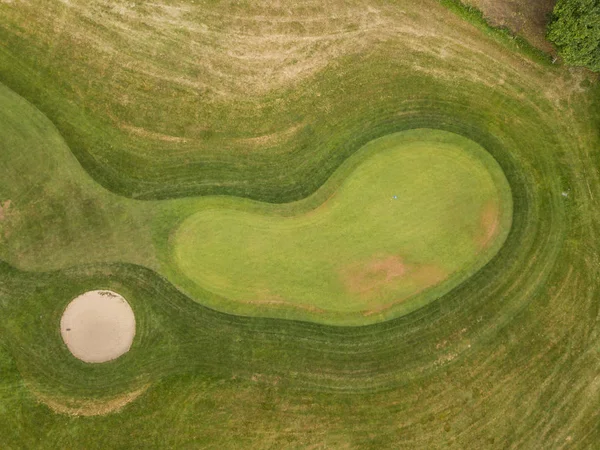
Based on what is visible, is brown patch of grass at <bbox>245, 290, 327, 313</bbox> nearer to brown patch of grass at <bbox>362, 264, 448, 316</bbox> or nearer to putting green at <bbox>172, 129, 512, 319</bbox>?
putting green at <bbox>172, 129, 512, 319</bbox>

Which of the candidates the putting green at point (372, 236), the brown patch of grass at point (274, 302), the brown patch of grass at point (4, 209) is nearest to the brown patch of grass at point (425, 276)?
the putting green at point (372, 236)

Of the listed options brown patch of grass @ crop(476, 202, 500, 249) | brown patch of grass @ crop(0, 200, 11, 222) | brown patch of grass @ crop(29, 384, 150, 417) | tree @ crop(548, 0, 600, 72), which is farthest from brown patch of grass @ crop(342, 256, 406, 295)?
brown patch of grass @ crop(0, 200, 11, 222)

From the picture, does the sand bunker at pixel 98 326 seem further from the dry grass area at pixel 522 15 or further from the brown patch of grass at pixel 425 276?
the dry grass area at pixel 522 15

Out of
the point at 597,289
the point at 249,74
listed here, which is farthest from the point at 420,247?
the point at 249,74

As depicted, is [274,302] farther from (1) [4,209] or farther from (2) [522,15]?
(2) [522,15]

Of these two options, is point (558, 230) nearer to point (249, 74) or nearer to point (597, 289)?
point (597, 289)

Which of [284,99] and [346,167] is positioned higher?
[284,99]
